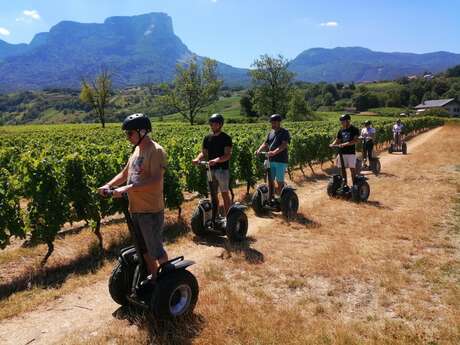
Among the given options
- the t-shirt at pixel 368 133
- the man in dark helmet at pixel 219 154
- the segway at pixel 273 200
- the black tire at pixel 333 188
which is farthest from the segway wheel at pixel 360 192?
the t-shirt at pixel 368 133

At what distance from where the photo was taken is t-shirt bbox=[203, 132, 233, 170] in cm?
724

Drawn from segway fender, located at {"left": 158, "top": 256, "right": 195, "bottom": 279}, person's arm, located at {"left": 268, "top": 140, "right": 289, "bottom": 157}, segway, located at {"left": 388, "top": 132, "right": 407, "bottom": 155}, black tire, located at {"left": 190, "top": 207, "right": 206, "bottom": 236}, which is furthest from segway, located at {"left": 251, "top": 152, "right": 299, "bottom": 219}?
segway, located at {"left": 388, "top": 132, "right": 407, "bottom": 155}

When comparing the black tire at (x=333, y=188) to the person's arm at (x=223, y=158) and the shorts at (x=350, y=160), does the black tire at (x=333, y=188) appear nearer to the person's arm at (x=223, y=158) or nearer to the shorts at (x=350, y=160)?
the shorts at (x=350, y=160)

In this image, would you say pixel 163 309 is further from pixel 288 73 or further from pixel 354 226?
pixel 288 73

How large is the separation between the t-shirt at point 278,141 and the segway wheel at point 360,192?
299 cm

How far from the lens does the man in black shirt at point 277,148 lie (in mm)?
8573

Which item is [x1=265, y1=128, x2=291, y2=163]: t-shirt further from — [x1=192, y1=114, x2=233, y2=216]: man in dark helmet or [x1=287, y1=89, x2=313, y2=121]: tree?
[x1=287, y1=89, x2=313, y2=121]: tree

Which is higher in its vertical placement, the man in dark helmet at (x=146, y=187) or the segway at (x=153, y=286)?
the man in dark helmet at (x=146, y=187)

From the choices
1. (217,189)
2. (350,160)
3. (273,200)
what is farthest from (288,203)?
(350,160)

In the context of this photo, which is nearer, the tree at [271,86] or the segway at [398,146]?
the segway at [398,146]

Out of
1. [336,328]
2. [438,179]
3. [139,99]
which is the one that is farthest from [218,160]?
[139,99]

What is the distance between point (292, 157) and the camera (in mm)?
16250

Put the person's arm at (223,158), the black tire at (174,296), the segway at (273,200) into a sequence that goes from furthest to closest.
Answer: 1. the segway at (273,200)
2. the person's arm at (223,158)
3. the black tire at (174,296)

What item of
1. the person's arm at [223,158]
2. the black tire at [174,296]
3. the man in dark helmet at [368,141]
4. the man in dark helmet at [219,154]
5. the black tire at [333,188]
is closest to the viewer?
the black tire at [174,296]
